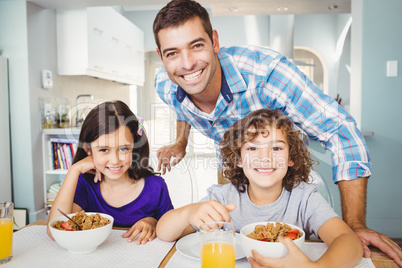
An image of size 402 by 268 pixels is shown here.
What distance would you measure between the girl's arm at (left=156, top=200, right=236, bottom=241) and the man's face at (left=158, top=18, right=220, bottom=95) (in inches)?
22.0

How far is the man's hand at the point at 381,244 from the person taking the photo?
0.84 meters

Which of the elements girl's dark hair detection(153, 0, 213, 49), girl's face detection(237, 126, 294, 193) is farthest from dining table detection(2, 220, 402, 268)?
girl's dark hair detection(153, 0, 213, 49)

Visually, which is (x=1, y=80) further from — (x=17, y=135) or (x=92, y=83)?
(x=92, y=83)

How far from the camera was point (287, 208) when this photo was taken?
3.57 feet

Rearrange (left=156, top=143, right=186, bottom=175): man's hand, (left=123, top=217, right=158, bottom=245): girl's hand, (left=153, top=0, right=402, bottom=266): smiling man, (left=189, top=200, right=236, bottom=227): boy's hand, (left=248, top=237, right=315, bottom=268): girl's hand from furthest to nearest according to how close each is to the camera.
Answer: (left=156, top=143, right=186, bottom=175): man's hand, (left=153, top=0, right=402, bottom=266): smiling man, (left=123, top=217, right=158, bottom=245): girl's hand, (left=189, top=200, right=236, bottom=227): boy's hand, (left=248, top=237, right=315, bottom=268): girl's hand

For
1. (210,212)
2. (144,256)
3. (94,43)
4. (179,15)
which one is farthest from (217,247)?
(94,43)

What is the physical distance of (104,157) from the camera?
1275 millimetres

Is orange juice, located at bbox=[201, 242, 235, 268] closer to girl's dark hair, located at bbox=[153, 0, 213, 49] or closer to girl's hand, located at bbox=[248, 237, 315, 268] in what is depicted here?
girl's hand, located at bbox=[248, 237, 315, 268]

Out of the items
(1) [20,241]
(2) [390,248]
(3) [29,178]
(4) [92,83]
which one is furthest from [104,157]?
(4) [92,83]

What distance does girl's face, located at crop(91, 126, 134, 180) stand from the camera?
127 cm

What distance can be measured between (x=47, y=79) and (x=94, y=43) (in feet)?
2.31

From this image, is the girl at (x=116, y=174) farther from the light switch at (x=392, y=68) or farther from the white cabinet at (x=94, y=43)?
the white cabinet at (x=94, y=43)

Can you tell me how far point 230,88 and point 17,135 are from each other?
7.44ft

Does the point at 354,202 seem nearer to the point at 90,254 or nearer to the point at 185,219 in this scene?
the point at 185,219
